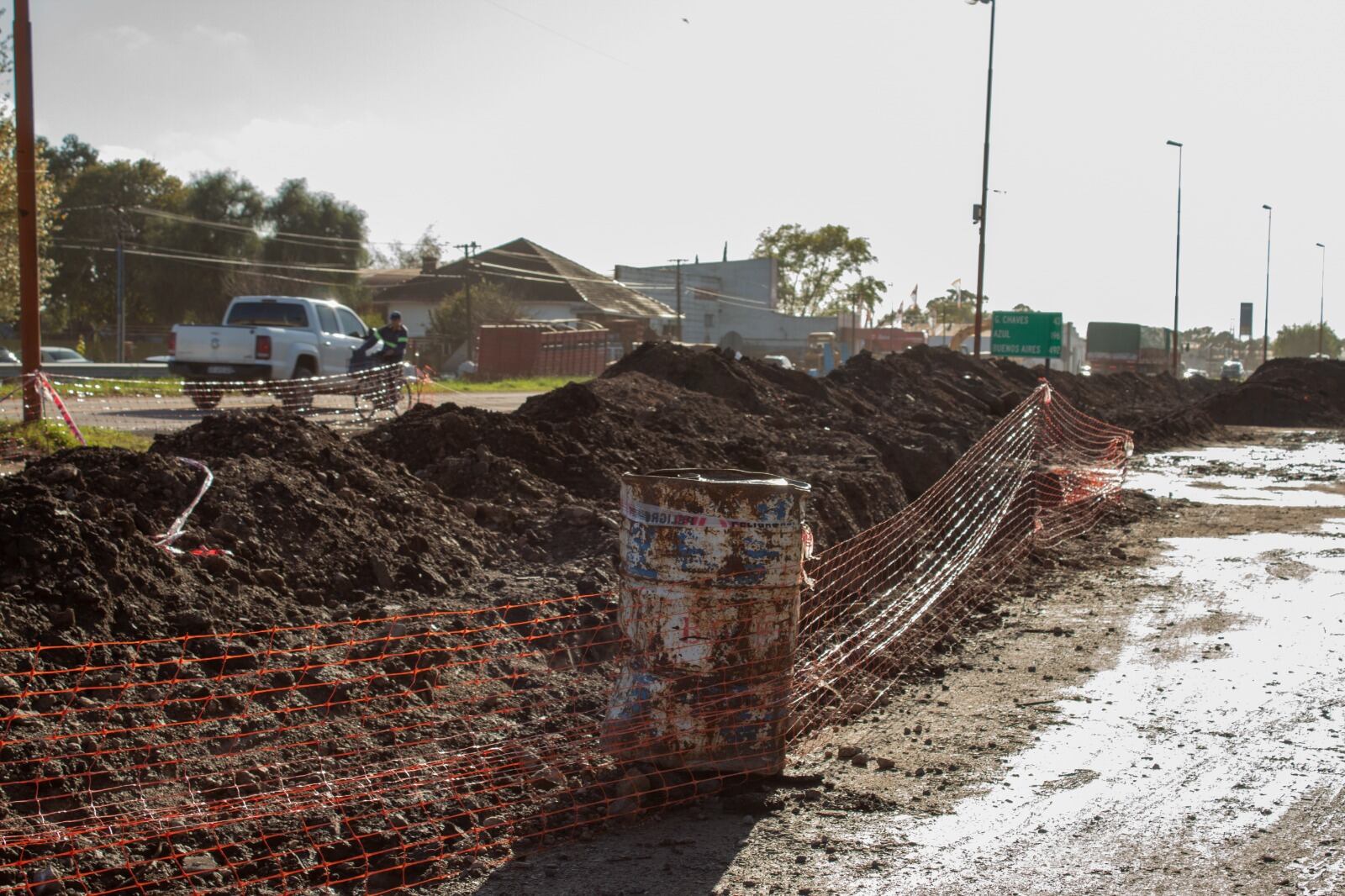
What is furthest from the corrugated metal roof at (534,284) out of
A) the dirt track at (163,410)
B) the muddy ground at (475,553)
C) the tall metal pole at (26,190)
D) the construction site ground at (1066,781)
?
the construction site ground at (1066,781)

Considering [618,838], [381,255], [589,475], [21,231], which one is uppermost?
[381,255]

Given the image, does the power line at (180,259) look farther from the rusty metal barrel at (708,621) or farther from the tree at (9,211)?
the rusty metal barrel at (708,621)

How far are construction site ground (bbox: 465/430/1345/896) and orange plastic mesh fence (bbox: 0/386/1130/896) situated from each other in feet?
0.90

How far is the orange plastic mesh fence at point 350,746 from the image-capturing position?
4176 millimetres

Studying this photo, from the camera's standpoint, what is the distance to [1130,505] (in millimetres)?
14477

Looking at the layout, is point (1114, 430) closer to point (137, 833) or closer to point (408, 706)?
point (408, 706)

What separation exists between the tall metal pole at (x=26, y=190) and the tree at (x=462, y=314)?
136 ft

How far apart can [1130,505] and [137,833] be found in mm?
12537

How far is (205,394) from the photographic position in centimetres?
1833

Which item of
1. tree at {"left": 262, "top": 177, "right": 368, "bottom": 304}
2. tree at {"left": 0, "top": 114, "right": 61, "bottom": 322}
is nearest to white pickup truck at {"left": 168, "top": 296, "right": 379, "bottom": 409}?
tree at {"left": 0, "top": 114, "right": 61, "bottom": 322}

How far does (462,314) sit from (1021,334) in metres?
27.2

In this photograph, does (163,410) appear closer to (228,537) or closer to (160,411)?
(160,411)

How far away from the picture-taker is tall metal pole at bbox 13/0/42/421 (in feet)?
45.7

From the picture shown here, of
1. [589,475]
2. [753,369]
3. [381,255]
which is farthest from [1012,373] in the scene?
[381,255]
